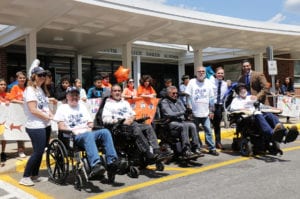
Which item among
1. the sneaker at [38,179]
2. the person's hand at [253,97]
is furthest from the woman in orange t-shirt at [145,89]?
the sneaker at [38,179]

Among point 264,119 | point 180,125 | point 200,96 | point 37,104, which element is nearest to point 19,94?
point 37,104

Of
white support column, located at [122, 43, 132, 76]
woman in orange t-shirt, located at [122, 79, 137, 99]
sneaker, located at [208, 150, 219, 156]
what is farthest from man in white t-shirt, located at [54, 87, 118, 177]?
white support column, located at [122, 43, 132, 76]

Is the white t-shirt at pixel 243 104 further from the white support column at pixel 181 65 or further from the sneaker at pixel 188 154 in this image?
the white support column at pixel 181 65

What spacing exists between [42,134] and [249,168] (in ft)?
11.2

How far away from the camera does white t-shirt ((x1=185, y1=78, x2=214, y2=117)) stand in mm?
7668

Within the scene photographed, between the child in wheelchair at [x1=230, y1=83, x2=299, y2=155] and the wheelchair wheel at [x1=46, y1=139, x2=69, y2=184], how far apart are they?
362 cm

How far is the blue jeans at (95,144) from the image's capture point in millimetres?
5262

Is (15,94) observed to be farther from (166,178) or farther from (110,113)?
(166,178)

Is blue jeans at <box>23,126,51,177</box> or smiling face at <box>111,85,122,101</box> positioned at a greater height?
smiling face at <box>111,85,122,101</box>

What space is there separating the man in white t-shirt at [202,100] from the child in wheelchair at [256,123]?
525 mm

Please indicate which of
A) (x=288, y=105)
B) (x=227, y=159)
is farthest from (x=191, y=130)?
(x=288, y=105)

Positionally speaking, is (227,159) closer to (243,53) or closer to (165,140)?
(165,140)

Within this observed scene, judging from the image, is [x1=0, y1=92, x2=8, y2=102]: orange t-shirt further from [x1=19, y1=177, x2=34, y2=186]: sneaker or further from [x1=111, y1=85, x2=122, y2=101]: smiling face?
[x1=111, y1=85, x2=122, y2=101]: smiling face

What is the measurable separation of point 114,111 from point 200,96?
211 centimetres
